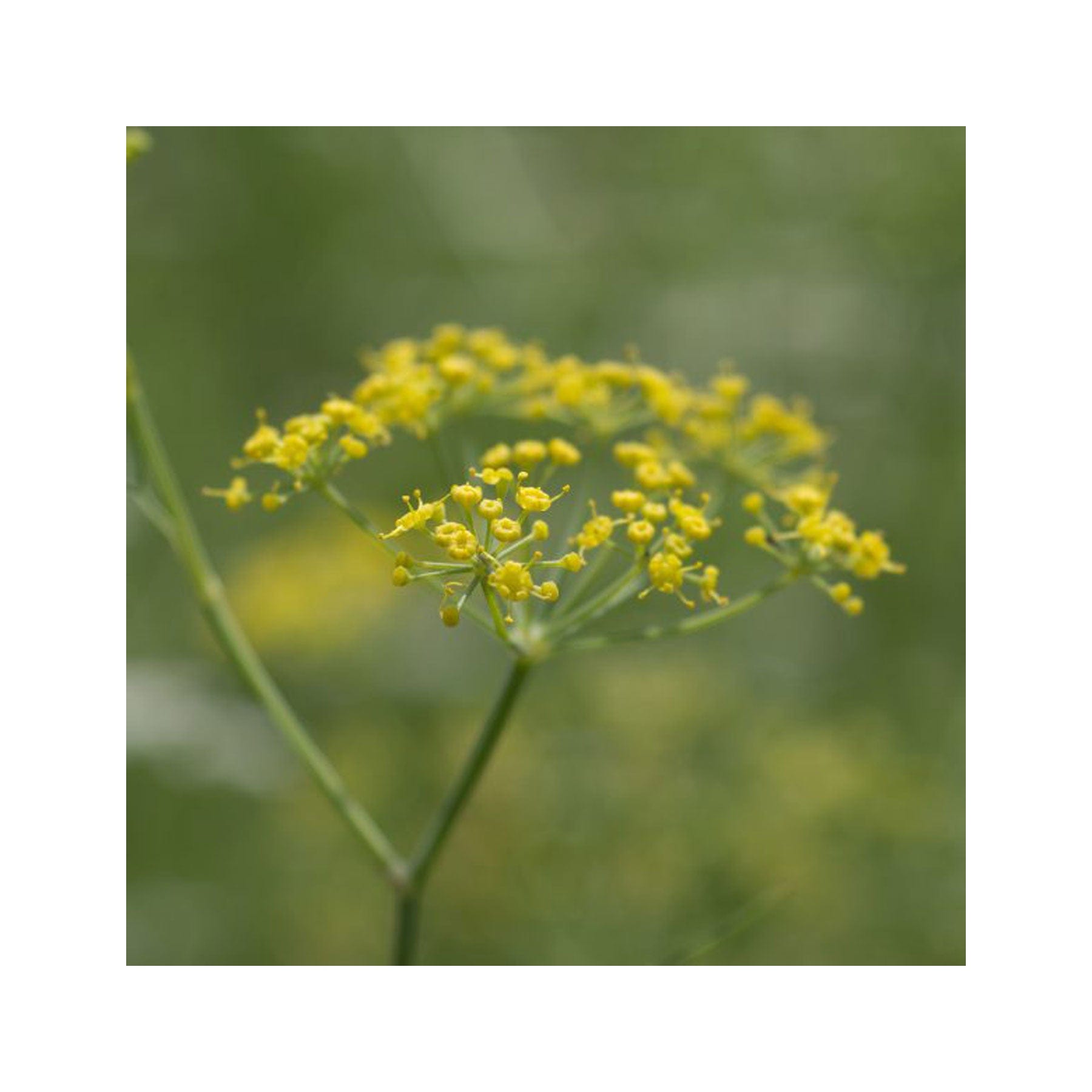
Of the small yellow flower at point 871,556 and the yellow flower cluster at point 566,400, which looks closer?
the small yellow flower at point 871,556

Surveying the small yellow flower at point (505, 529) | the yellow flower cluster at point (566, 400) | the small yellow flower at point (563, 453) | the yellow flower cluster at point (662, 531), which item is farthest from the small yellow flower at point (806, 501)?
the small yellow flower at point (505, 529)

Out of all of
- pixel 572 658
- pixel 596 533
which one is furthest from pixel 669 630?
pixel 572 658

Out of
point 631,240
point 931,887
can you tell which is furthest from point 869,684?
point 631,240

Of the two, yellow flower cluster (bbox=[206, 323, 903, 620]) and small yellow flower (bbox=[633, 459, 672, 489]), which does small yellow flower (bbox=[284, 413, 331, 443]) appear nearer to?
yellow flower cluster (bbox=[206, 323, 903, 620])

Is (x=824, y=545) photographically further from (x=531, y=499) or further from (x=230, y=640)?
(x=230, y=640)

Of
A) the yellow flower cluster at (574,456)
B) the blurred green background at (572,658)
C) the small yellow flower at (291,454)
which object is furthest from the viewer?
the blurred green background at (572,658)

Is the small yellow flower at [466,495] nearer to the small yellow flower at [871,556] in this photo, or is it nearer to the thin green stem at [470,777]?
the thin green stem at [470,777]
